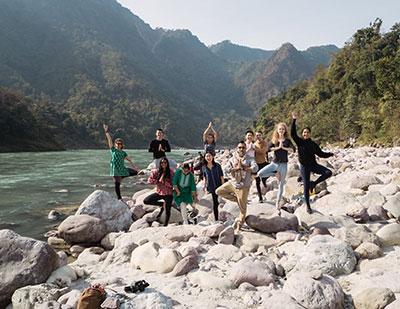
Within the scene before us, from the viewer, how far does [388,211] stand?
279 inches

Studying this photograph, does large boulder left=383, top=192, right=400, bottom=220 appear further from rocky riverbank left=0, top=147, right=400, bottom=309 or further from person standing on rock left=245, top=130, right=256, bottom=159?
person standing on rock left=245, top=130, right=256, bottom=159

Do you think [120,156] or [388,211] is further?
[120,156]

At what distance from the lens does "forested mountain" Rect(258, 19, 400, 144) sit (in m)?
30.6

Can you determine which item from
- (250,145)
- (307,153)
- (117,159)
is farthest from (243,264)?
(117,159)

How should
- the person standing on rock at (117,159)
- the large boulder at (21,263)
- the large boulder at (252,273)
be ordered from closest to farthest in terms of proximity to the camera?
the large boulder at (252,273) → the large boulder at (21,263) → the person standing on rock at (117,159)

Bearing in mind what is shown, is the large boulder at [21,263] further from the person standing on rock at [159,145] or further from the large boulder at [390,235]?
the large boulder at [390,235]

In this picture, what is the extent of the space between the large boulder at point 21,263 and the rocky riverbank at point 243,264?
0.04ft

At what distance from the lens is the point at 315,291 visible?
434cm

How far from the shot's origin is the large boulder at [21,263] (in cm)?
506

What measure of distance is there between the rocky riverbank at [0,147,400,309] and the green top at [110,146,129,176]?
1905 millimetres

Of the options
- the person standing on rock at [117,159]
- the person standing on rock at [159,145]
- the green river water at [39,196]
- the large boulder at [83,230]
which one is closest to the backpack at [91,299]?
the large boulder at [83,230]

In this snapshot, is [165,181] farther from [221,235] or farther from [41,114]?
[41,114]

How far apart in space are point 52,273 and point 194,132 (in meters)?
121

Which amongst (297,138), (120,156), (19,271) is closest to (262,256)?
(297,138)
